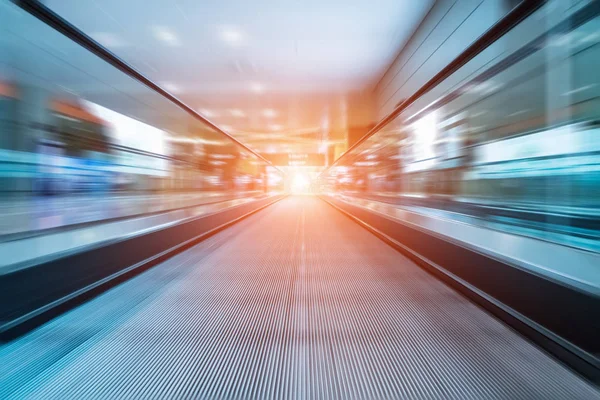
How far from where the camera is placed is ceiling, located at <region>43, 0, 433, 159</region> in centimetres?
595

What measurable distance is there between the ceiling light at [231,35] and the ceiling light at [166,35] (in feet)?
4.27

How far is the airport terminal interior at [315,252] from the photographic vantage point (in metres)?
1.05

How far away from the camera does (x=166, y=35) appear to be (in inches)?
278

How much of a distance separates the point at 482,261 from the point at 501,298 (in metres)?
0.23

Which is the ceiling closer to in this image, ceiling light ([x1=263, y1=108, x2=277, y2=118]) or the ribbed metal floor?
ceiling light ([x1=263, y1=108, x2=277, y2=118])

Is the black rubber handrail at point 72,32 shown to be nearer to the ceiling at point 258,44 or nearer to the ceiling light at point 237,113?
the ceiling at point 258,44

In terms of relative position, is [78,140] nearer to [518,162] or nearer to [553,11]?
[553,11]

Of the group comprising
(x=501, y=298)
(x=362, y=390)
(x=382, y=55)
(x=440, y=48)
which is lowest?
(x=362, y=390)

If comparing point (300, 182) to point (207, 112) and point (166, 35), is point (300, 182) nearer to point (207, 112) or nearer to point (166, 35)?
point (207, 112)

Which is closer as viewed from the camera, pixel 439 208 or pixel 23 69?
pixel 23 69

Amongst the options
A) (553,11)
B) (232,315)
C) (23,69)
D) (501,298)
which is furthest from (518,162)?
(23,69)

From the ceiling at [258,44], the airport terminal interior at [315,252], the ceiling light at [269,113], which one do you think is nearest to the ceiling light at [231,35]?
the ceiling at [258,44]

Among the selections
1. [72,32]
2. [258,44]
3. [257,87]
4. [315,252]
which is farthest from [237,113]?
[72,32]

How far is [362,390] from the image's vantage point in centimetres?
98
